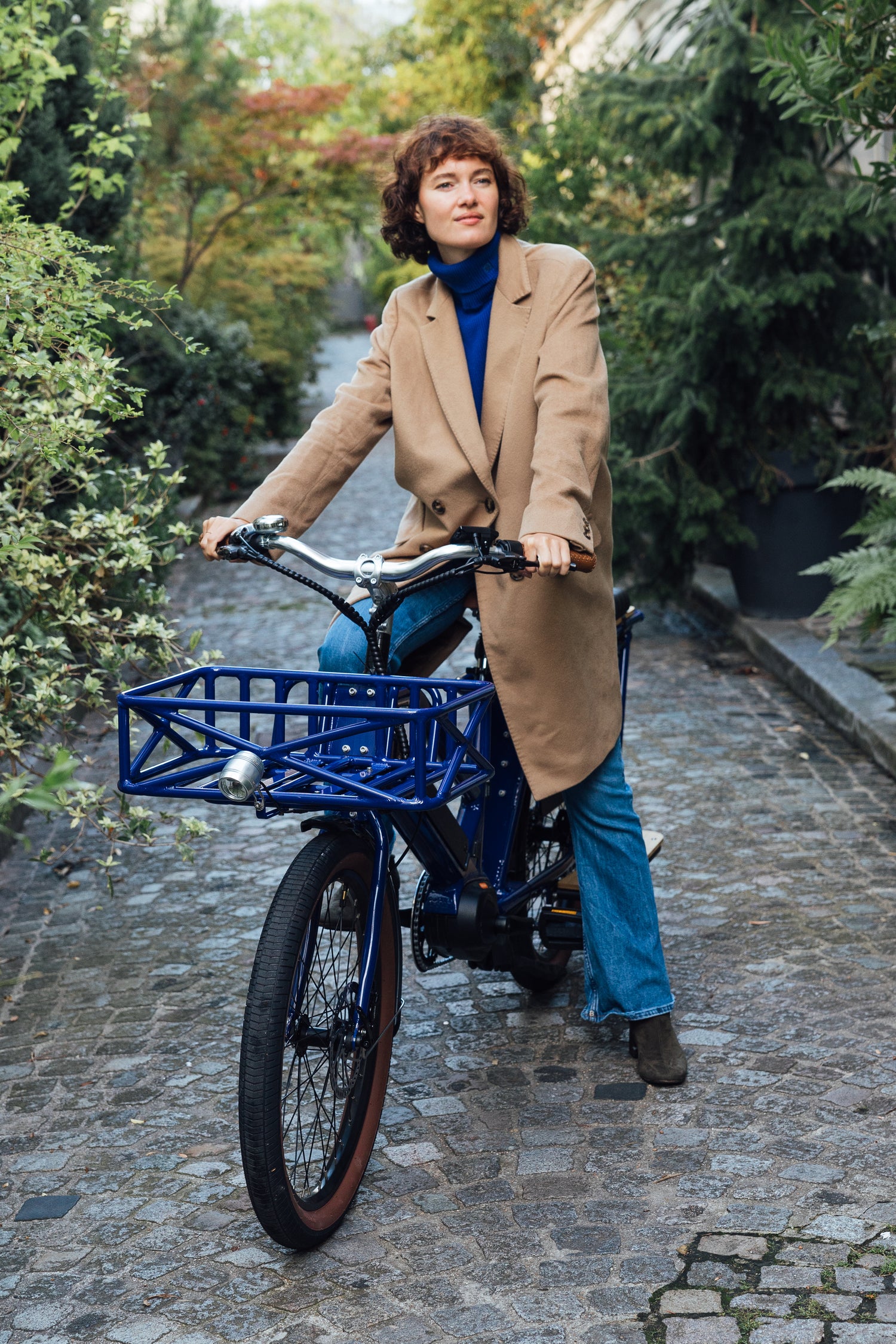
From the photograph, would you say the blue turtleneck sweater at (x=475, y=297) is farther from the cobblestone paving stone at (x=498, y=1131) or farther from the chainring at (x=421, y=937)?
the cobblestone paving stone at (x=498, y=1131)

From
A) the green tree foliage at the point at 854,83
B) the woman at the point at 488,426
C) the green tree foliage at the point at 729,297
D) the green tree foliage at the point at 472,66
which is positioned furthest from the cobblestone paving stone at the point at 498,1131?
the green tree foliage at the point at 472,66

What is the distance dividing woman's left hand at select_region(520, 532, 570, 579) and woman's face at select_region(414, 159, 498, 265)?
0.88 m

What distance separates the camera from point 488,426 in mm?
3217

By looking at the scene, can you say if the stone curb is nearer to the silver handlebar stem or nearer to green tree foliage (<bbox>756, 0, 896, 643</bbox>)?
green tree foliage (<bbox>756, 0, 896, 643</bbox>)

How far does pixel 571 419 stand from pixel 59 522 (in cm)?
207

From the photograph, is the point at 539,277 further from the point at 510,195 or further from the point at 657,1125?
the point at 657,1125

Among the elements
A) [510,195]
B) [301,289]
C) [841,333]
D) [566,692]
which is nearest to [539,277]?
[510,195]

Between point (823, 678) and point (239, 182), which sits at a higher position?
point (239, 182)

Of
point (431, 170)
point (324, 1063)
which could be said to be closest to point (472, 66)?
point (431, 170)

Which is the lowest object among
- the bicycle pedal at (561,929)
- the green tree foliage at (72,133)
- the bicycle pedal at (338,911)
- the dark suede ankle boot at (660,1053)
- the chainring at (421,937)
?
the dark suede ankle boot at (660,1053)

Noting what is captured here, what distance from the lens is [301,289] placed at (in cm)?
1723

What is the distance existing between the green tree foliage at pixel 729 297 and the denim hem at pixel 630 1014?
476cm

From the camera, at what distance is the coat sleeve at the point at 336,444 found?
321 centimetres

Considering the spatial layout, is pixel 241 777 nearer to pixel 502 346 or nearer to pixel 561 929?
pixel 502 346
